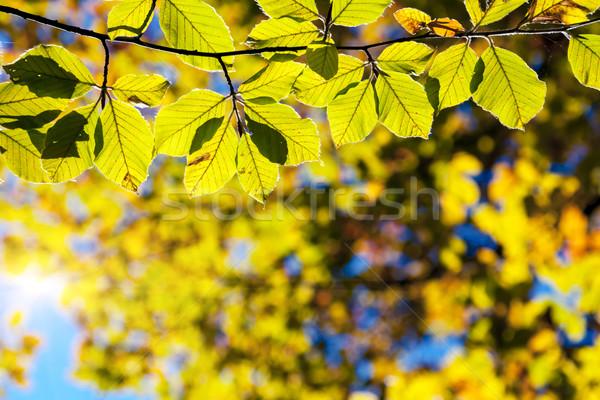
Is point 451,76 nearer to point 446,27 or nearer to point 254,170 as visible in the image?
point 446,27

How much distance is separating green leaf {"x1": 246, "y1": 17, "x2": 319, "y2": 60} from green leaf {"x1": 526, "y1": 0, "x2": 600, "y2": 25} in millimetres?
330

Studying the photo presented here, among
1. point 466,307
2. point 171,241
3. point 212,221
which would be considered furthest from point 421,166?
point 171,241

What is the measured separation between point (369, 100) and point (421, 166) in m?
3.74

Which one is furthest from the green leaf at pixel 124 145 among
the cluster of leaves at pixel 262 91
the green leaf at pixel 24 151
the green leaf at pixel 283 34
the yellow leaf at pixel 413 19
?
the yellow leaf at pixel 413 19

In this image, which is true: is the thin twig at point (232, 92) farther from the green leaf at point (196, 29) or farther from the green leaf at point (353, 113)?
the green leaf at point (353, 113)

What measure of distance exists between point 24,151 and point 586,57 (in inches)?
36.8

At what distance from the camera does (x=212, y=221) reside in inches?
172

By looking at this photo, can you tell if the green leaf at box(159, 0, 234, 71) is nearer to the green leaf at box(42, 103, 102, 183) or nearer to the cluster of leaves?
the cluster of leaves

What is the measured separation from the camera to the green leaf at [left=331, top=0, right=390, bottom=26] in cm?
59

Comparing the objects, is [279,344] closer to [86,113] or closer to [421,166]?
[421,166]

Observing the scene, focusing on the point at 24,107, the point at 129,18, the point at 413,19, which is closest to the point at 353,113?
the point at 413,19

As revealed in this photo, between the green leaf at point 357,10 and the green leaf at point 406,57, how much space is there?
6cm

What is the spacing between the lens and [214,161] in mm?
696

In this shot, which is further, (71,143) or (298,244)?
(298,244)
